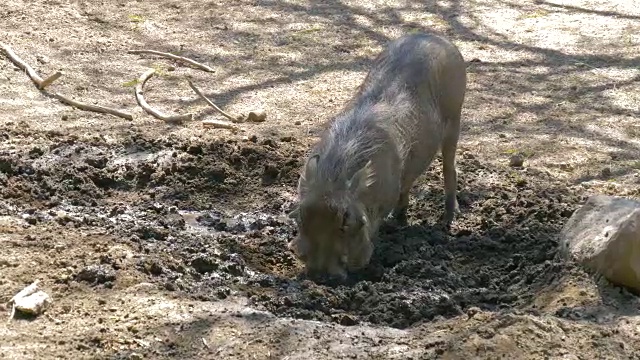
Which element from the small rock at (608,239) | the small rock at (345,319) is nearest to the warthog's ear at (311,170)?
the small rock at (345,319)

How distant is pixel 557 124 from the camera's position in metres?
6.90

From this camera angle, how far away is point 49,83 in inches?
278

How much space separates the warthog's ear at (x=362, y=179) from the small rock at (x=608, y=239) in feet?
2.94

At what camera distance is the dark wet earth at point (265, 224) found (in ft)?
14.0

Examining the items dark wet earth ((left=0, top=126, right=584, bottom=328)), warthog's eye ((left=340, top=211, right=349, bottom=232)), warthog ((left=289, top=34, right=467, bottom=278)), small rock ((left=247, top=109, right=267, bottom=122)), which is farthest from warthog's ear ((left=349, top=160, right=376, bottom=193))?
small rock ((left=247, top=109, right=267, bottom=122))

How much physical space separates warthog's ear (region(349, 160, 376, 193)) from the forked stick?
2342 mm

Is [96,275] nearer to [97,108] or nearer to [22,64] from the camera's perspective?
[97,108]

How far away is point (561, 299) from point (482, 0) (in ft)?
20.1

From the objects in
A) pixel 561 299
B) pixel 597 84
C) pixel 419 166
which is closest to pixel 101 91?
pixel 419 166

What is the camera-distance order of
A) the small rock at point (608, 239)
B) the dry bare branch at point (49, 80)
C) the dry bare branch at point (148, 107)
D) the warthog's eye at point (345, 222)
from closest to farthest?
the small rock at point (608, 239), the warthog's eye at point (345, 222), the dry bare branch at point (148, 107), the dry bare branch at point (49, 80)

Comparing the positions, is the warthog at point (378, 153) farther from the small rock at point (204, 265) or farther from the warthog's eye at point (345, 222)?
the small rock at point (204, 265)

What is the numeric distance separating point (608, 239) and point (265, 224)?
1781 millimetres

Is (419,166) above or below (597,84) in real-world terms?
above

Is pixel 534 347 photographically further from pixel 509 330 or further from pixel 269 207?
pixel 269 207
